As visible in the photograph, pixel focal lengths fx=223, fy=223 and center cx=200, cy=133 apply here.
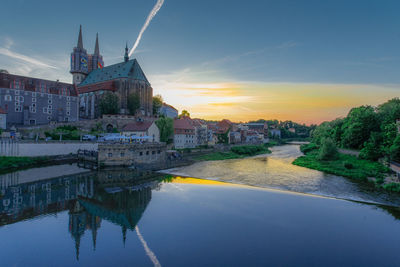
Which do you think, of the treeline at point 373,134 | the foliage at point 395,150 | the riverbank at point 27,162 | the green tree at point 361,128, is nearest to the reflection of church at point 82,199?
the riverbank at point 27,162

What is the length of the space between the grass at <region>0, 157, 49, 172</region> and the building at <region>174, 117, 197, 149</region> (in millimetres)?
29952

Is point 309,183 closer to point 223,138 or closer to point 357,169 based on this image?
point 357,169

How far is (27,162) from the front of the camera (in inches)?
1501

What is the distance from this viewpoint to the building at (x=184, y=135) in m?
60.5

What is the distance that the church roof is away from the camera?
83000 millimetres

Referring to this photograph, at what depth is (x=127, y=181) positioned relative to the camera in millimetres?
30281

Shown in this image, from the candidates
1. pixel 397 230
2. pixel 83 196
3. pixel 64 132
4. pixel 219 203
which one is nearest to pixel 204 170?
pixel 219 203

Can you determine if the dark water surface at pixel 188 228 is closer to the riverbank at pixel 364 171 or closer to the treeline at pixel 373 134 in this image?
the riverbank at pixel 364 171

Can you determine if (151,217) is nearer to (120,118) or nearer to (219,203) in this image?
(219,203)

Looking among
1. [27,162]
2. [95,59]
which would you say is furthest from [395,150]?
[95,59]

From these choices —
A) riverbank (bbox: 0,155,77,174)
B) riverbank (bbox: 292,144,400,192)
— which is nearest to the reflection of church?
riverbank (bbox: 0,155,77,174)

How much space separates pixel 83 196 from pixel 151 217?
9.99 m

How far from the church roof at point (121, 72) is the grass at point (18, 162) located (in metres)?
48.9

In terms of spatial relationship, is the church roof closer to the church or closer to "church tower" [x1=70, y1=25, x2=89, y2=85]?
the church
